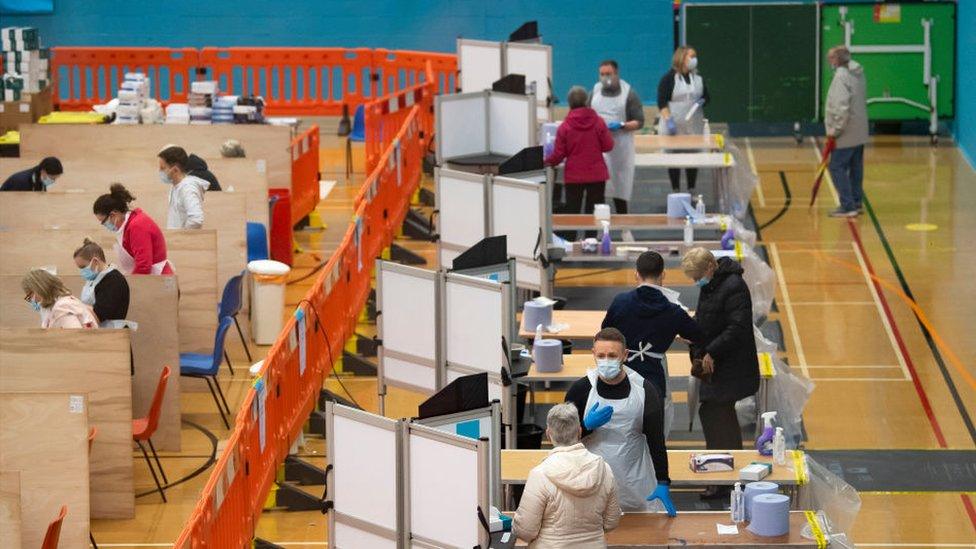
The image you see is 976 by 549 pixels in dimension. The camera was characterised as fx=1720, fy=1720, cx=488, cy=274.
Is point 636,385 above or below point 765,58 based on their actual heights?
below

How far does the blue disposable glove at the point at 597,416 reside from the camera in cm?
892

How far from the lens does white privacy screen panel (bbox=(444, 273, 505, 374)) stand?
1078cm

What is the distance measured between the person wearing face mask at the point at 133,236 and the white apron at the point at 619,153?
20.6ft

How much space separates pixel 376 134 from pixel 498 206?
21.3 ft

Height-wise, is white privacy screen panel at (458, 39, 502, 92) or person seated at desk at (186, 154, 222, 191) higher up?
white privacy screen panel at (458, 39, 502, 92)

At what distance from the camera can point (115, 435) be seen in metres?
11.5

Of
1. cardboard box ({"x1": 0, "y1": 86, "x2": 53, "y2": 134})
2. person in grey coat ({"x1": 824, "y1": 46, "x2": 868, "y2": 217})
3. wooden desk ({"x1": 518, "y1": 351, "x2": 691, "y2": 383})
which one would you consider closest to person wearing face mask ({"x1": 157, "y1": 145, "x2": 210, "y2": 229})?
wooden desk ({"x1": 518, "y1": 351, "x2": 691, "y2": 383})

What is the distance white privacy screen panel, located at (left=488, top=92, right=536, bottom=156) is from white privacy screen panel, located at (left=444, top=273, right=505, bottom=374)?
6.82 m

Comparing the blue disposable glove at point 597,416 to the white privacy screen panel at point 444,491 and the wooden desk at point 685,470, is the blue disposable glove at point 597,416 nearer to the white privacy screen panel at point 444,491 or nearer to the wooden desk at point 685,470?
the wooden desk at point 685,470

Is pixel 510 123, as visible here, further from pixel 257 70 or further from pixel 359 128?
pixel 257 70

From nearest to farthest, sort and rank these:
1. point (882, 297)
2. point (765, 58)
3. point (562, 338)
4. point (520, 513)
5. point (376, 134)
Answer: point (520, 513) < point (562, 338) < point (882, 297) < point (376, 134) < point (765, 58)

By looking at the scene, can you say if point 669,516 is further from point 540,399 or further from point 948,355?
point 948,355

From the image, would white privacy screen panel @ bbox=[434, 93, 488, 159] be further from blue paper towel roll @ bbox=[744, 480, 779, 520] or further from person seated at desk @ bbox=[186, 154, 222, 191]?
blue paper towel roll @ bbox=[744, 480, 779, 520]

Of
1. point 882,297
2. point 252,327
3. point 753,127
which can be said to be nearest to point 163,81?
point 753,127
